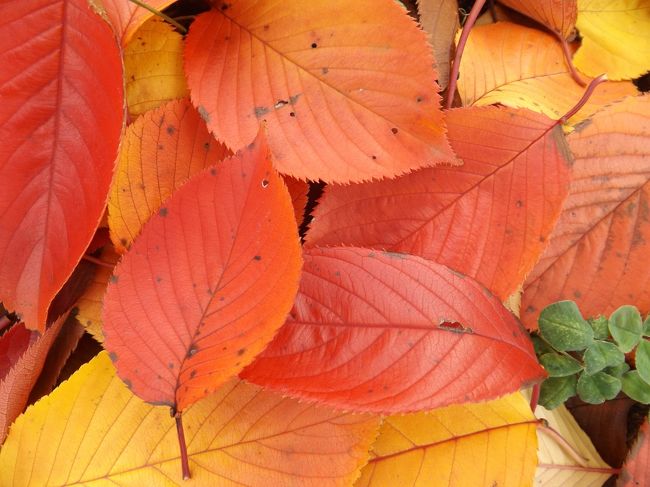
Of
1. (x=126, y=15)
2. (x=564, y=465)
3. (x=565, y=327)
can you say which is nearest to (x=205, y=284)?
(x=126, y=15)

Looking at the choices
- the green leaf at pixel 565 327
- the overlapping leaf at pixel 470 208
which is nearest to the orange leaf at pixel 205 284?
the overlapping leaf at pixel 470 208

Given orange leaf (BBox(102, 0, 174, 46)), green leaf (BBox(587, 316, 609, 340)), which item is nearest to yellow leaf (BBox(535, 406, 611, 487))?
green leaf (BBox(587, 316, 609, 340))

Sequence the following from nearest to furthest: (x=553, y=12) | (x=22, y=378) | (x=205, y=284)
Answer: (x=205, y=284)
(x=22, y=378)
(x=553, y=12)

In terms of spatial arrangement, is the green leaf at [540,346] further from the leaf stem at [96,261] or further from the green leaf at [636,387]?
the leaf stem at [96,261]

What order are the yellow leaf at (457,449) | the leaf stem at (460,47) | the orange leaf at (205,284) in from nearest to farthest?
the orange leaf at (205,284)
the yellow leaf at (457,449)
the leaf stem at (460,47)

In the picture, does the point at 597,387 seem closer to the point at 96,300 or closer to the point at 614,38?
the point at 614,38

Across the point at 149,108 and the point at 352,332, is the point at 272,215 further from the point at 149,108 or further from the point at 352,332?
the point at 149,108

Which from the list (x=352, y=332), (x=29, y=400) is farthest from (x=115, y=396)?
(x=352, y=332)
